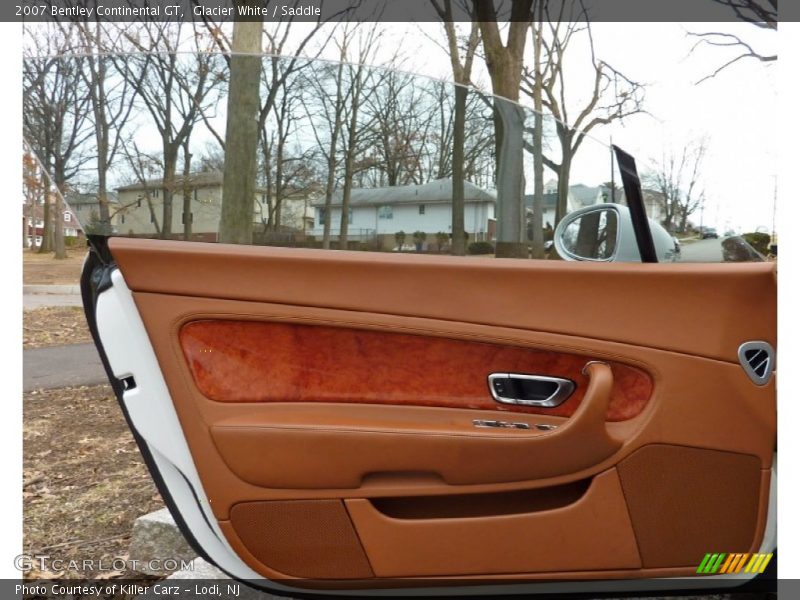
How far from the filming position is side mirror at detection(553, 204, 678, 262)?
3.83 ft

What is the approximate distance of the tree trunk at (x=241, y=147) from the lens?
1.23 m

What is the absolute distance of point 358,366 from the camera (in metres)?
1.17

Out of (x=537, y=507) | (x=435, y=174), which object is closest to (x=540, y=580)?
(x=537, y=507)

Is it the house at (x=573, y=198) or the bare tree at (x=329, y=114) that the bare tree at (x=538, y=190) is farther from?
the bare tree at (x=329, y=114)

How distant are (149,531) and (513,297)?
5.33 ft

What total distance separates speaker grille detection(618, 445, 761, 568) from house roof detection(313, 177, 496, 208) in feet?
2.15

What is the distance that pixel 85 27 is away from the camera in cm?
220

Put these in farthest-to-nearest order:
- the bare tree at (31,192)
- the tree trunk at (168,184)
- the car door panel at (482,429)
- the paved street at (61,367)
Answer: the paved street at (61,367)
the bare tree at (31,192)
the tree trunk at (168,184)
the car door panel at (482,429)

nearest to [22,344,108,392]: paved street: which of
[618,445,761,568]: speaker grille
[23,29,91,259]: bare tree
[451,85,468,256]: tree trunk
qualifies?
[23,29,91,259]: bare tree

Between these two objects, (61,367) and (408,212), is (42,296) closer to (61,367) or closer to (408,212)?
(61,367)

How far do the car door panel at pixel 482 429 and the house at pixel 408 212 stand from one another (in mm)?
105

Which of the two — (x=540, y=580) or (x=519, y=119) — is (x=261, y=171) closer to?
(x=519, y=119)
